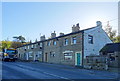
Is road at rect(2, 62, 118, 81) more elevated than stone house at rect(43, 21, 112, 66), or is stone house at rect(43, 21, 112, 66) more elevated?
stone house at rect(43, 21, 112, 66)

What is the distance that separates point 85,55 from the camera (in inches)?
1142

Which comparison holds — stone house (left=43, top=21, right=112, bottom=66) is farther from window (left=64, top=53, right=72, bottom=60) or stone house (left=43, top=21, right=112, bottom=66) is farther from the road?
the road

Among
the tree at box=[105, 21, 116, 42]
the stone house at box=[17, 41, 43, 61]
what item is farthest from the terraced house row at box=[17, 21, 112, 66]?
the tree at box=[105, 21, 116, 42]

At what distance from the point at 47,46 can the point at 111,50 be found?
53.3 feet

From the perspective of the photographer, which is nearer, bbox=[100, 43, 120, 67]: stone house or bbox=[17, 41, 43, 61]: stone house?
bbox=[100, 43, 120, 67]: stone house

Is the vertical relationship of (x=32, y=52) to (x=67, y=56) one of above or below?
above

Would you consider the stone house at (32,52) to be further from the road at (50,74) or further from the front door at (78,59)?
the road at (50,74)

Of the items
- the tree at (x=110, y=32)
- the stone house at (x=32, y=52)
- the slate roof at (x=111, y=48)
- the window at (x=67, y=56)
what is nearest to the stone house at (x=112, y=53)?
the slate roof at (x=111, y=48)

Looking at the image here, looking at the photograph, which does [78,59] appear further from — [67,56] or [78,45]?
[67,56]

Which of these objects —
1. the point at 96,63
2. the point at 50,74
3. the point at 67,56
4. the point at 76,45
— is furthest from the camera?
the point at 67,56

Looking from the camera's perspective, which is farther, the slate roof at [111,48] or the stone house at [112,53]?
the slate roof at [111,48]

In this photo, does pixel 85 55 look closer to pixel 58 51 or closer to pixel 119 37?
pixel 58 51

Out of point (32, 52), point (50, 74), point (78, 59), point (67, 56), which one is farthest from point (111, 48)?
point (32, 52)

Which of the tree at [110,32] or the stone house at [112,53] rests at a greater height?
the tree at [110,32]
